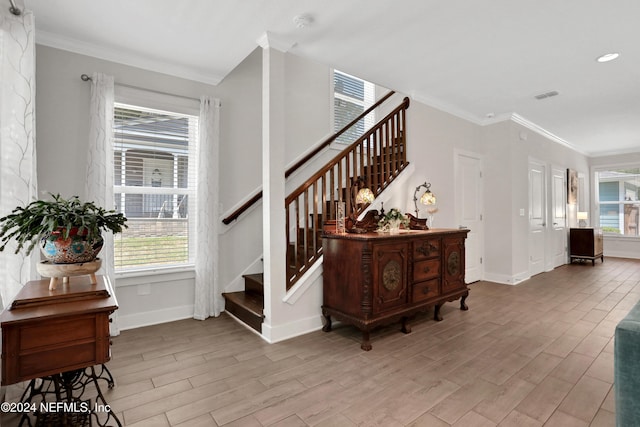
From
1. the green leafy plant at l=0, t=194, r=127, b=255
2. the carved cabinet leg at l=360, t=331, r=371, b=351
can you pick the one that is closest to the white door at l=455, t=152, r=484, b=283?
the carved cabinet leg at l=360, t=331, r=371, b=351

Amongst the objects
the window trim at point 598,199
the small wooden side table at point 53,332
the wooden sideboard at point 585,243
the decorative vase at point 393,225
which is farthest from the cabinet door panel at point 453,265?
the window trim at point 598,199

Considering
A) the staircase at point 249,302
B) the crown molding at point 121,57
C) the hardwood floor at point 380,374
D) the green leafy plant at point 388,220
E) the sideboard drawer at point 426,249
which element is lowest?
the hardwood floor at point 380,374

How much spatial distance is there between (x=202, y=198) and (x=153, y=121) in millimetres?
945

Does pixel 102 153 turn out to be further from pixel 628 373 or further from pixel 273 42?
pixel 628 373

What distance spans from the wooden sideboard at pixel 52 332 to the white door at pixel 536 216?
6.34 meters

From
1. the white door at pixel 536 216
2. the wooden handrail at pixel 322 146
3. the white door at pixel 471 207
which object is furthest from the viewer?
the white door at pixel 536 216

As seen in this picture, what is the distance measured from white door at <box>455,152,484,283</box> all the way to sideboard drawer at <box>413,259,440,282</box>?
6.00 feet

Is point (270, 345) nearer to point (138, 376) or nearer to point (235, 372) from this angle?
point (235, 372)

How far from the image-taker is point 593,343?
112 inches

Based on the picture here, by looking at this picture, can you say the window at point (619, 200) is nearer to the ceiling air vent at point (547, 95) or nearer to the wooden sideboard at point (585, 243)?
the wooden sideboard at point (585, 243)

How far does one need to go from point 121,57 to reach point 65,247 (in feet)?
7.91

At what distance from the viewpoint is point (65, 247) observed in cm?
160

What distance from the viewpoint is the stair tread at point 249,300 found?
3.20 m

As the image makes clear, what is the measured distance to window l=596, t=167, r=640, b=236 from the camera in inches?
316
